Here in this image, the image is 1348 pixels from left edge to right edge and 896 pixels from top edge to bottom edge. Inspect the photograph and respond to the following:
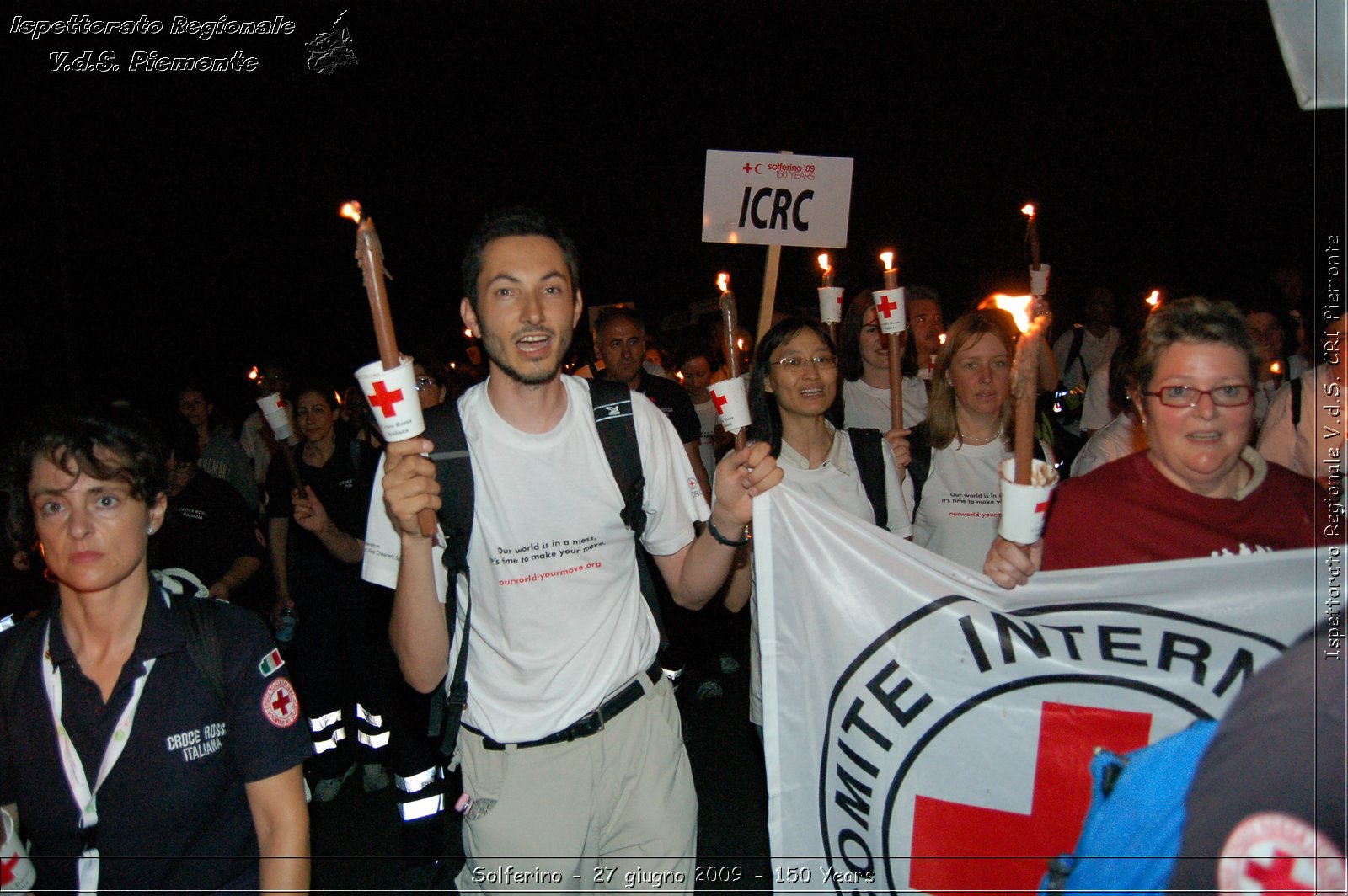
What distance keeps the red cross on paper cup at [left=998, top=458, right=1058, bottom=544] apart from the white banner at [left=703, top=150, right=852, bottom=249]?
9.11 feet

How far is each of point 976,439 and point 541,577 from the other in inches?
90.6

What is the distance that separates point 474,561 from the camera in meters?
2.49

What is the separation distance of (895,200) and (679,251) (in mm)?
6515

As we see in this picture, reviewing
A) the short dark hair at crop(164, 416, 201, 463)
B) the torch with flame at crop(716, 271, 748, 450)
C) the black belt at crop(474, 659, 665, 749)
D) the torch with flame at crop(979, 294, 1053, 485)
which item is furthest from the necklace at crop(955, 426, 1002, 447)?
the short dark hair at crop(164, 416, 201, 463)

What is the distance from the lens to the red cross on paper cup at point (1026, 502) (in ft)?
7.13

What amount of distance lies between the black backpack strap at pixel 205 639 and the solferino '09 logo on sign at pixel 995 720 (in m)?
1.59

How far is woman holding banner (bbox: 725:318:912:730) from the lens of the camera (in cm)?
369

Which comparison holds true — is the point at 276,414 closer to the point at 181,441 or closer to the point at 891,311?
the point at 181,441

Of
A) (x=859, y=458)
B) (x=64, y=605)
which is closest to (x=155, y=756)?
(x=64, y=605)

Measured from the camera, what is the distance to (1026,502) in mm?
2180

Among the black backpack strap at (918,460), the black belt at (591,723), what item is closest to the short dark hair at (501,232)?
the black belt at (591,723)

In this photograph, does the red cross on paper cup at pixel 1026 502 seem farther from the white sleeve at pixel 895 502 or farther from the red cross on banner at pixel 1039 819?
the white sleeve at pixel 895 502

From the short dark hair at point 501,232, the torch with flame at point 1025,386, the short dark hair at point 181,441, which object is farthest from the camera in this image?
the short dark hair at point 181,441

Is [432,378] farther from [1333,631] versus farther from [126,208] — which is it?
[126,208]
